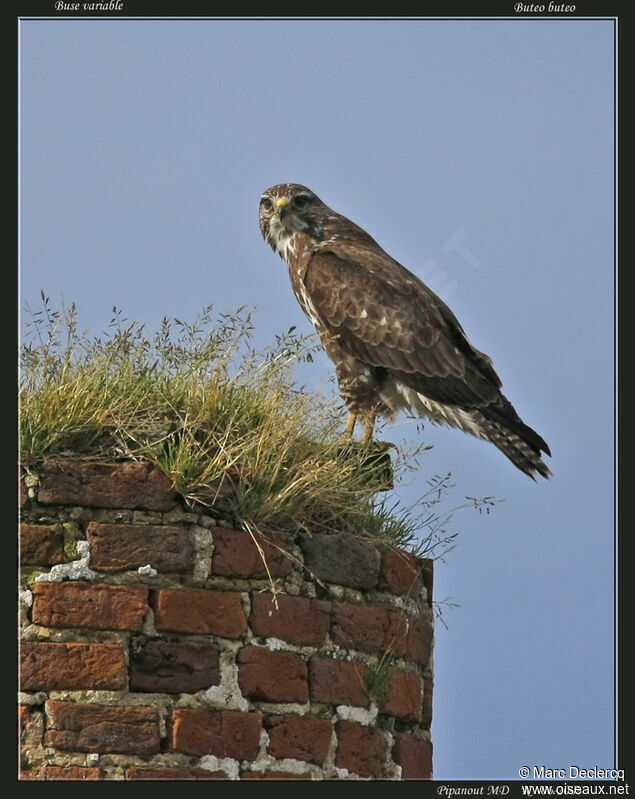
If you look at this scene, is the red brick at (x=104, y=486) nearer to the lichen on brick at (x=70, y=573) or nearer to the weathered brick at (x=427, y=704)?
the lichen on brick at (x=70, y=573)

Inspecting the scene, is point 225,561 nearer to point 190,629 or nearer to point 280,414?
point 190,629

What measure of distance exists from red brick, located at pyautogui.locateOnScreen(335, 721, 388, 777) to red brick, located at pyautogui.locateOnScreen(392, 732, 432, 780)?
107 millimetres

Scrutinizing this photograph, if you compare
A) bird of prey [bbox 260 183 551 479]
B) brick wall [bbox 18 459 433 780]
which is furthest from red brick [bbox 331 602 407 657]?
bird of prey [bbox 260 183 551 479]

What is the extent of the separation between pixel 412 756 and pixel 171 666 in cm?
120

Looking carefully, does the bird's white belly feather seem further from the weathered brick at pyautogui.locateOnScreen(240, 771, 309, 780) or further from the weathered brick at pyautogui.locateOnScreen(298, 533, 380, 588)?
the weathered brick at pyautogui.locateOnScreen(240, 771, 309, 780)

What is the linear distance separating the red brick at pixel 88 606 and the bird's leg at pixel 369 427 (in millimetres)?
2212

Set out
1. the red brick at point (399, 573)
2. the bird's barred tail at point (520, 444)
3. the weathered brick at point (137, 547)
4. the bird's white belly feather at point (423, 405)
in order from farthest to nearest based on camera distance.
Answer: the bird's white belly feather at point (423, 405), the bird's barred tail at point (520, 444), the red brick at point (399, 573), the weathered brick at point (137, 547)

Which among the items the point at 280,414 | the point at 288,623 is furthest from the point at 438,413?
the point at 288,623

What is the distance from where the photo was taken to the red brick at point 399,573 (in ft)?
18.4

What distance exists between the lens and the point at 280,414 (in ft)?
18.6

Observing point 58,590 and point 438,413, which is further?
point 438,413

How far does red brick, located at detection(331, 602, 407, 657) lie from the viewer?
210 inches

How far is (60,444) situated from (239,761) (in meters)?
1.32

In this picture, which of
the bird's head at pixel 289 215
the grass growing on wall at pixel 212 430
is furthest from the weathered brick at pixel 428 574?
the bird's head at pixel 289 215
